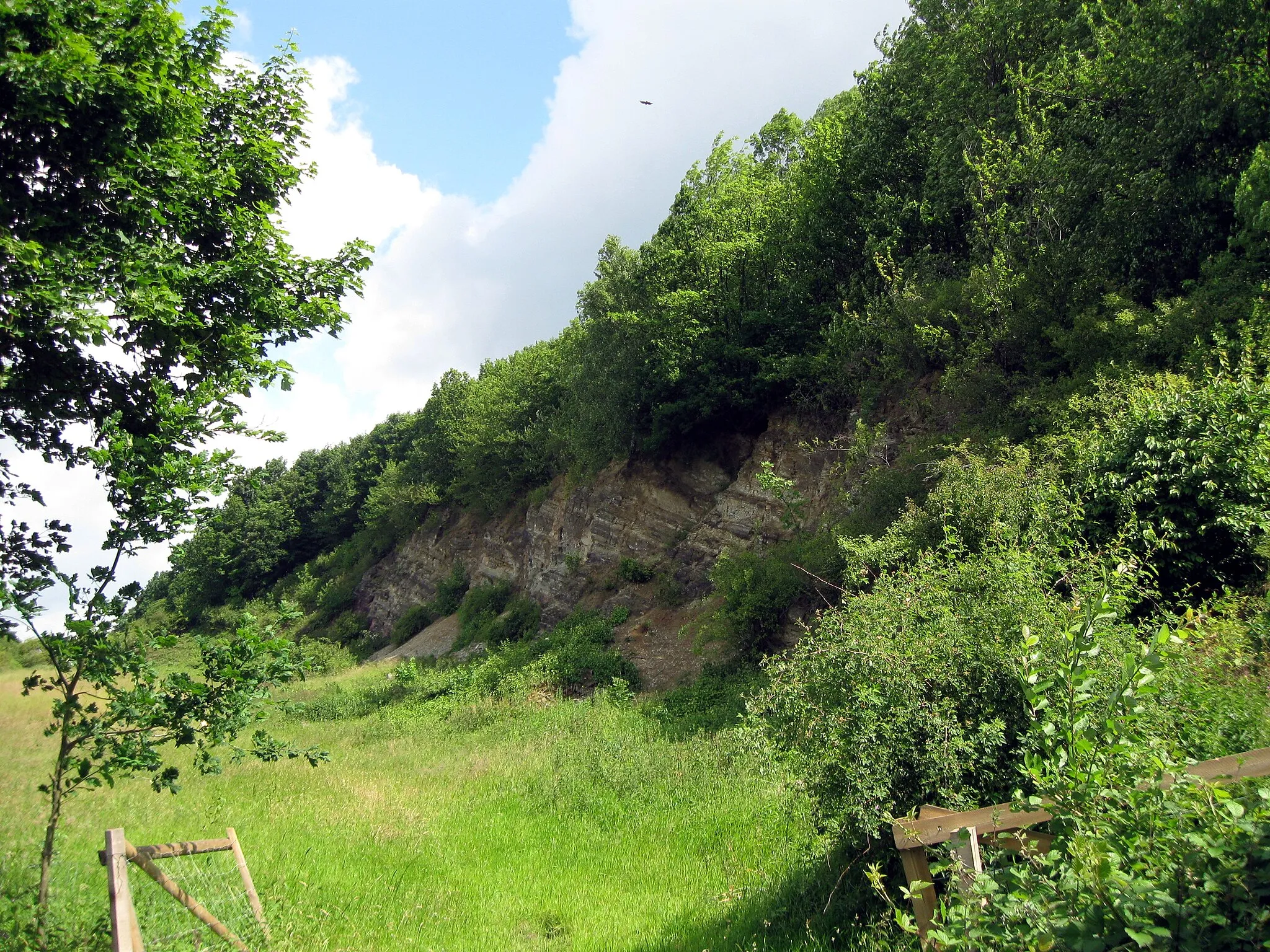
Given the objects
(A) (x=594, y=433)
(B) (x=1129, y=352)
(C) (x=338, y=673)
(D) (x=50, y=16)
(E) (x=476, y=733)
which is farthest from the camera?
(C) (x=338, y=673)

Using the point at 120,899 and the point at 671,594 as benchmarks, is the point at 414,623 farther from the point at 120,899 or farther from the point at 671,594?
the point at 120,899

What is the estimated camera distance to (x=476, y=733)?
61.1 feet

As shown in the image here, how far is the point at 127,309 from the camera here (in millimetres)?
6082

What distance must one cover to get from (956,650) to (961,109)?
1785cm

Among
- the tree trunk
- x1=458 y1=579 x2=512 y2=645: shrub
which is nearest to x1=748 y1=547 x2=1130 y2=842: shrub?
the tree trunk

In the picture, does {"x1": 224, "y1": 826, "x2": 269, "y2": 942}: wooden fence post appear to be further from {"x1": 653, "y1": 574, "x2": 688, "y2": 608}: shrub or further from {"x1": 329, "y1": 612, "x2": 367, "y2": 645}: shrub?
{"x1": 329, "y1": 612, "x2": 367, "y2": 645}: shrub

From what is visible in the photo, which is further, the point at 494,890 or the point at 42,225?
the point at 494,890

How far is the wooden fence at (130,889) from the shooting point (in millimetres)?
4867

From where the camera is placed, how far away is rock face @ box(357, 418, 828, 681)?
23.3m

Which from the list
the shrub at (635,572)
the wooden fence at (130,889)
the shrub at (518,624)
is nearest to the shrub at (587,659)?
the shrub at (635,572)

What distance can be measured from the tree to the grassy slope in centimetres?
225

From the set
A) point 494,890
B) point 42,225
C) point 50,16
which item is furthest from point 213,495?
point 494,890

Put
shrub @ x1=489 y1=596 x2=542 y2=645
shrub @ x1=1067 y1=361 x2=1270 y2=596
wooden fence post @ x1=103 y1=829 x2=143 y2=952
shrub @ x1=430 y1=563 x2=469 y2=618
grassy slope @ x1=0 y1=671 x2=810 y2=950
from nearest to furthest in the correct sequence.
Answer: wooden fence post @ x1=103 y1=829 x2=143 y2=952 < grassy slope @ x1=0 y1=671 x2=810 y2=950 < shrub @ x1=1067 y1=361 x2=1270 y2=596 < shrub @ x1=489 y1=596 x2=542 y2=645 < shrub @ x1=430 y1=563 x2=469 y2=618

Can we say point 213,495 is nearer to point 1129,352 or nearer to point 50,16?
point 50,16
